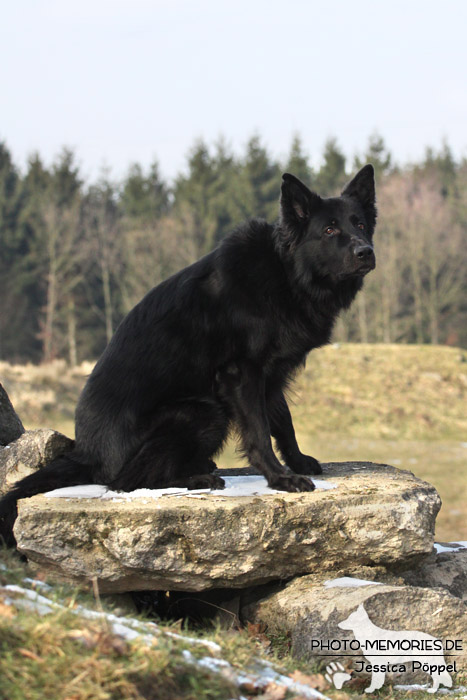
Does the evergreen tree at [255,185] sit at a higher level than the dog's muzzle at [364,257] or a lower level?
higher

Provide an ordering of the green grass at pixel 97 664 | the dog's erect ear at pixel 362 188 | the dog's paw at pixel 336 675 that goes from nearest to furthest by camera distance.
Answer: the green grass at pixel 97 664
the dog's paw at pixel 336 675
the dog's erect ear at pixel 362 188

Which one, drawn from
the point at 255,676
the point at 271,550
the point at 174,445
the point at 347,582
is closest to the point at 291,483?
the point at 271,550

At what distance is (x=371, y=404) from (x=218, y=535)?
20511mm

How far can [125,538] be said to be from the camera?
456 cm

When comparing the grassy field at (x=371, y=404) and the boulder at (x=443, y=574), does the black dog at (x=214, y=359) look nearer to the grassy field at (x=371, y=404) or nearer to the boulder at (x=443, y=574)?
the boulder at (x=443, y=574)

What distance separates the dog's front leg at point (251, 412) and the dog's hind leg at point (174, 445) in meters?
0.14

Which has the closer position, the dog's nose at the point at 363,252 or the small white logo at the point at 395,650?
the small white logo at the point at 395,650

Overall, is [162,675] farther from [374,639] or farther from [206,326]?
[206,326]

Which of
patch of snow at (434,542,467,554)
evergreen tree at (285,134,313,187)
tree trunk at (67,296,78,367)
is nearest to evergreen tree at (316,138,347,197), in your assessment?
evergreen tree at (285,134,313,187)

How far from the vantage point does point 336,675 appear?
412 centimetres

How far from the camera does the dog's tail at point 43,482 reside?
505cm

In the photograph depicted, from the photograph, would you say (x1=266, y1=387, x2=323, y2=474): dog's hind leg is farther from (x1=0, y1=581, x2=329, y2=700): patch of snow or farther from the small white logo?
(x1=0, y1=581, x2=329, y2=700): patch of snow

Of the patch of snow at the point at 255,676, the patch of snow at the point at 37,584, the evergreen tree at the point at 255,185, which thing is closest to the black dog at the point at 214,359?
the patch of snow at the point at 37,584

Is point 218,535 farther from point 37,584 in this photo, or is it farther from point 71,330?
point 71,330
